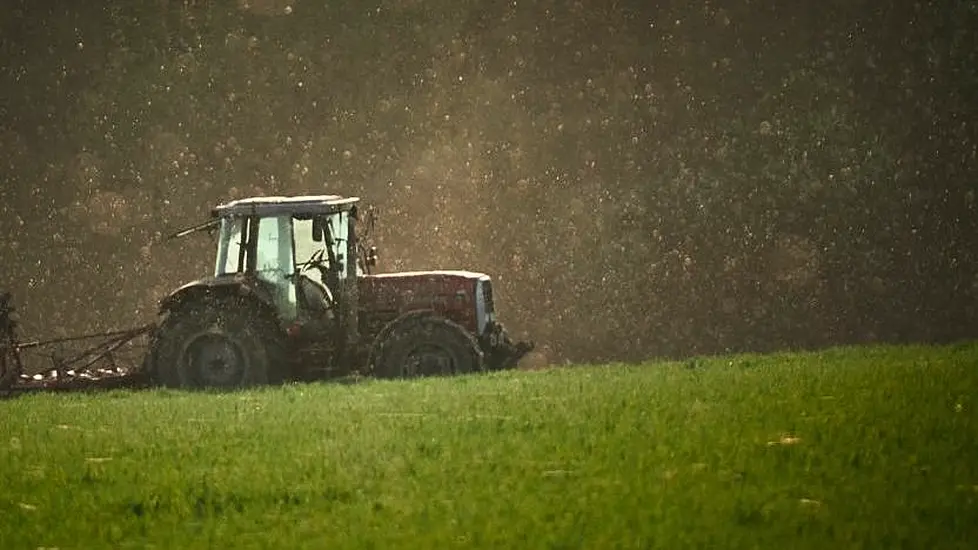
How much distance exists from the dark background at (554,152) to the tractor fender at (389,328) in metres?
16.0

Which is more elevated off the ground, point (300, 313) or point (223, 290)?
point (223, 290)

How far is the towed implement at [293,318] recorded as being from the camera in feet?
64.2

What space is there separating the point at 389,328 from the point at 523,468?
9.20m

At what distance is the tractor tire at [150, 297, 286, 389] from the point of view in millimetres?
19500

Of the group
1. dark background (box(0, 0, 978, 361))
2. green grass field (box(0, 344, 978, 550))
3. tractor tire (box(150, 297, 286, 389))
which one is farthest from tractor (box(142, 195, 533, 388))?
dark background (box(0, 0, 978, 361))

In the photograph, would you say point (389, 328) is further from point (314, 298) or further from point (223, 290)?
point (223, 290)

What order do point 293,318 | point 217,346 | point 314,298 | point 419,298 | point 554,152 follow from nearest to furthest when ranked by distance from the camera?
1. point 217,346
2. point 293,318
3. point 314,298
4. point 419,298
5. point 554,152

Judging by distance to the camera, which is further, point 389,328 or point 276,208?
point 276,208

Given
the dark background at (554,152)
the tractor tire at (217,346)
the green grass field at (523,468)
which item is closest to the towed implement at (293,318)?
the tractor tire at (217,346)

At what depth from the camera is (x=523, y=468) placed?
1055 cm

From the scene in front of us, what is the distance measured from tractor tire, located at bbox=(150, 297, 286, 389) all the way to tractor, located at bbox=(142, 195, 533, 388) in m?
0.01

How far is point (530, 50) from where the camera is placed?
3881 centimetres

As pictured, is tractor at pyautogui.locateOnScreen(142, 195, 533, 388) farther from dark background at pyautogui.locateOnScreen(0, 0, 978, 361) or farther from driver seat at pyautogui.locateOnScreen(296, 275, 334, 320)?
dark background at pyautogui.locateOnScreen(0, 0, 978, 361)

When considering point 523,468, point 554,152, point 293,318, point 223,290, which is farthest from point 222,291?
point 554,152
